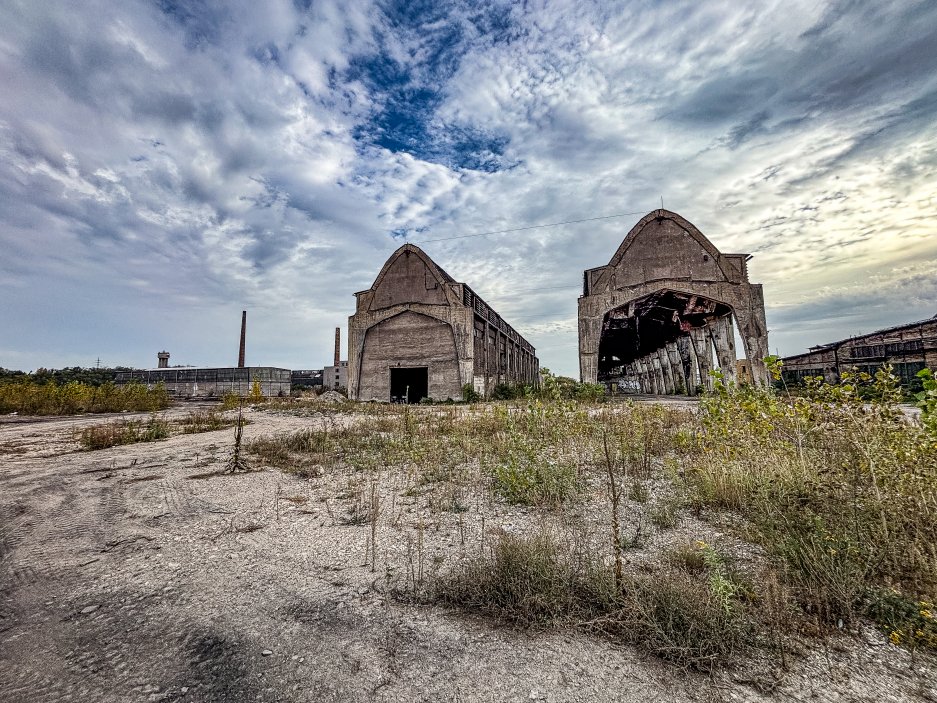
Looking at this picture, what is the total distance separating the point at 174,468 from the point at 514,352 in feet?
107

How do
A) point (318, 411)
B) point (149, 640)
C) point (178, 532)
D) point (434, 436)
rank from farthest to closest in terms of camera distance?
point (318, 411), point (434, 436), point (178, 532), point (149, 640)

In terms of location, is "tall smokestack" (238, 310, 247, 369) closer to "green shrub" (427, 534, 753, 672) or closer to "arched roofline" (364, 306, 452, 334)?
"arched roofline" (364, 306, 452, 334)

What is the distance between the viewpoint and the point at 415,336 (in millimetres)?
24750

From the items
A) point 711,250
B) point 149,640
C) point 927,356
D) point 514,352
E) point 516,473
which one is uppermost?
point 711,250

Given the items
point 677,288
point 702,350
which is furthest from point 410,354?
point 702,350

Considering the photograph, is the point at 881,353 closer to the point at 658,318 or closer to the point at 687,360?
the point at 687,360

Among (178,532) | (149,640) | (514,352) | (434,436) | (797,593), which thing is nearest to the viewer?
(149,640)

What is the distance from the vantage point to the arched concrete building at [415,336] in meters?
23.9

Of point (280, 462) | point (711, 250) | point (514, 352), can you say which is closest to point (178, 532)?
point (280, 462)

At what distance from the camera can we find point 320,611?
8.76ft

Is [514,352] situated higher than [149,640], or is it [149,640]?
[514,352]

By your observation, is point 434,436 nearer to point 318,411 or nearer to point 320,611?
point 320,611

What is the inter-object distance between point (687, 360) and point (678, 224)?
1132cm

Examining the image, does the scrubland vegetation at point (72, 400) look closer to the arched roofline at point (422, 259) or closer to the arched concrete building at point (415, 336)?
the arched concrete building at point (415, 336)
